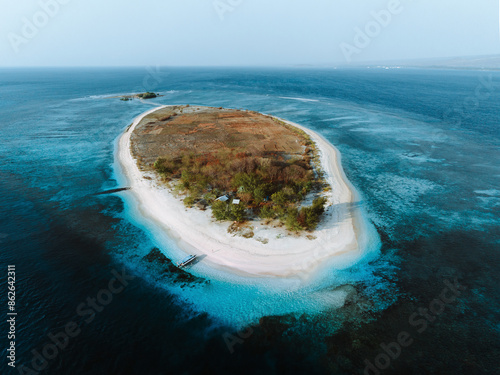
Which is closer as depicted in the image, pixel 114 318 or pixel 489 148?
pixel 114 318

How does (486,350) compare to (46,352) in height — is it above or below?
below

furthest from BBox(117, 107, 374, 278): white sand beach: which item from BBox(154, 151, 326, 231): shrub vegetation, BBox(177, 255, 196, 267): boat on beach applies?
BBox(154, 151, 326, 231): shrub vegetation

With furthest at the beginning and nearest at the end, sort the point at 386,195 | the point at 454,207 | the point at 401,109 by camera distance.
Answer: the point at 401,109, the point at 386,195, the point at 454,207

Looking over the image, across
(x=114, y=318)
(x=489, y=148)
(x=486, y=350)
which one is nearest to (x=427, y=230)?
(x=486, y=350)

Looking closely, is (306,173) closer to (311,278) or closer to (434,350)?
(311,278)

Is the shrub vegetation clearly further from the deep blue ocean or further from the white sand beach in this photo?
the deep blue ocean

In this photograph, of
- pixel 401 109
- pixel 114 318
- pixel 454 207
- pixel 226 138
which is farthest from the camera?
pixel 401 109

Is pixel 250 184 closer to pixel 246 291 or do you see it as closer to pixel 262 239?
pixel 262 239

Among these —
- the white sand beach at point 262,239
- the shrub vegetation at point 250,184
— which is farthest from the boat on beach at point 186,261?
the shrub vegetation at point 250,184

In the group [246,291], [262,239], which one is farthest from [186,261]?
[262,239]
